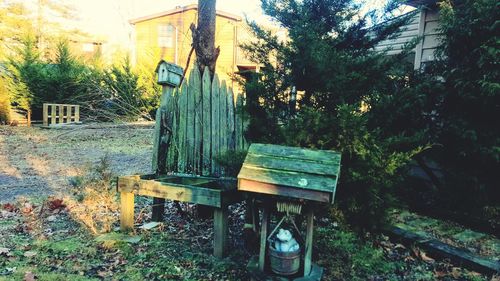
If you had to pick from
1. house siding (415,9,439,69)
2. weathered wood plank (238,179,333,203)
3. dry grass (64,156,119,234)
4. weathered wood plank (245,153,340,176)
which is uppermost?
house siding (415,9,439,69)

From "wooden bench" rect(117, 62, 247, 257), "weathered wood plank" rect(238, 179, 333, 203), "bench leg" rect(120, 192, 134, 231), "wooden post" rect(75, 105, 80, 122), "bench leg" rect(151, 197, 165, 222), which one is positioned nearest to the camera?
"weathered wood plank" rect(238, 179, 333, 203)

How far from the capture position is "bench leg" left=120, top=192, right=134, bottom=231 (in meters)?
3.98

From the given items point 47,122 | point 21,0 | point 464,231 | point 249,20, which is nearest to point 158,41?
point 21,0

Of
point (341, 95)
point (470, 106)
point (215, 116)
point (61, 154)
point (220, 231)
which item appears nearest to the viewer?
point (220, 231)

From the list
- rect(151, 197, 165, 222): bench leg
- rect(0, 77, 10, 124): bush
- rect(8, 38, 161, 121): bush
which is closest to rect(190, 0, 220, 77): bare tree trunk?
rect(151, 197, 165, 222): bench leg

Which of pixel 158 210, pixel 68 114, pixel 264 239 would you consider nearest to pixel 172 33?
pixel 68 114

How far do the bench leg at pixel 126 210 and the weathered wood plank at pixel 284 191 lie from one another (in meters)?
1.74

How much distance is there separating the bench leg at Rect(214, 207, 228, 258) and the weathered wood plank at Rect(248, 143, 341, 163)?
2.50ft

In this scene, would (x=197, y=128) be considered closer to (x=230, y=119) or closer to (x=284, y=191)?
(x=230, y=119)

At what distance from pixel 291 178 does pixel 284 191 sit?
0.35ft

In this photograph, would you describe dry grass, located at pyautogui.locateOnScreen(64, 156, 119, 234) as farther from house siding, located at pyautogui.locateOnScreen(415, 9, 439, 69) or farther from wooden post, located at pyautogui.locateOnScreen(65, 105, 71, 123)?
wooden post, located at pyautogui.locateOnScreen(65, 105, 71, 123)

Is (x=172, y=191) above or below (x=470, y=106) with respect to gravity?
below

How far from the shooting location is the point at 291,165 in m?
2.81

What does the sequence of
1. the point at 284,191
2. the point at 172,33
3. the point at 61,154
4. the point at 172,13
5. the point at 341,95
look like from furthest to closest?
the point at 172,33 → the point at 172,13 → the point at 61,154 → the point at 341,95 → the point at 284,191
